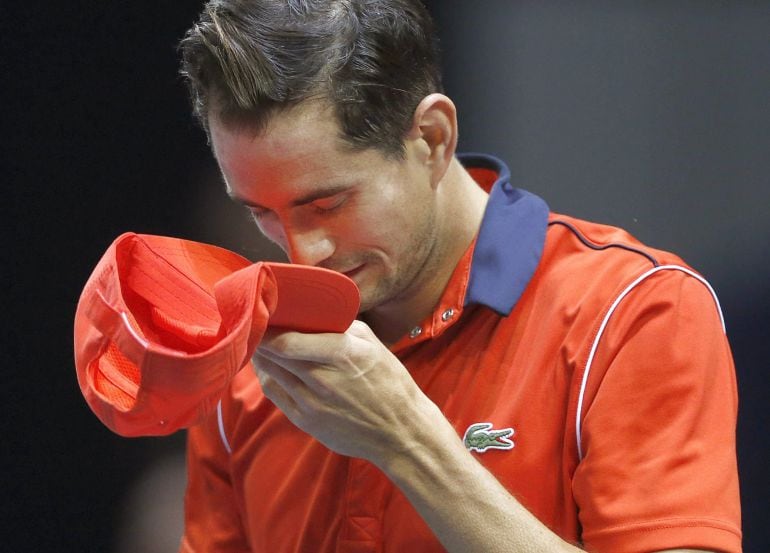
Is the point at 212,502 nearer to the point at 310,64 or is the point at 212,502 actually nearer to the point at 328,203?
the point at 328,203

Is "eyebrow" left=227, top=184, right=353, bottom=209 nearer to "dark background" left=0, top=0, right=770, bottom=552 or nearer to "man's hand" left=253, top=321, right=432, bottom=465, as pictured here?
"man's hand" left=253, top=321, right=432, bottom=465

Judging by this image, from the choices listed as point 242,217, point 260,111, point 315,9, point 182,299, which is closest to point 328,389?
point 182,299

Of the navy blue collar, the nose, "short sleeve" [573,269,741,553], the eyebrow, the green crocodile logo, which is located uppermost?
the eyebrow

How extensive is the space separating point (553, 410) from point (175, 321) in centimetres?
36

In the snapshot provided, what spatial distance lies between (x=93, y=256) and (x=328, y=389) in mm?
736

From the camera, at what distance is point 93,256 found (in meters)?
1.56

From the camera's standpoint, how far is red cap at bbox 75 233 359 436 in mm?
804

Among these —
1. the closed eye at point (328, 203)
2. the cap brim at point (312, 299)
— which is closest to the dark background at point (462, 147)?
the closed eye at point (328, 203)

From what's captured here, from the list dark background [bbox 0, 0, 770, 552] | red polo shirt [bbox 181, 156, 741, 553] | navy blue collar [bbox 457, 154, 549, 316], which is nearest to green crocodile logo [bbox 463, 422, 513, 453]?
red polo shirt [bbox 181, 156, 741, 553]

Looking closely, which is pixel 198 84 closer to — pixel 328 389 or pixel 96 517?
pixel 328 389

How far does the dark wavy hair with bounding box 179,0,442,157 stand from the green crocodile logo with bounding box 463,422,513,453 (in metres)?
0.27

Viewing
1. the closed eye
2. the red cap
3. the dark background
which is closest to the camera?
the red cap

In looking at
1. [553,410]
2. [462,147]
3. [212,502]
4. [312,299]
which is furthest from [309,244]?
[462,147]

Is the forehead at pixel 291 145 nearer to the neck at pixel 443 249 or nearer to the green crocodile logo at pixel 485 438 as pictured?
the neck at pixel 443 249
